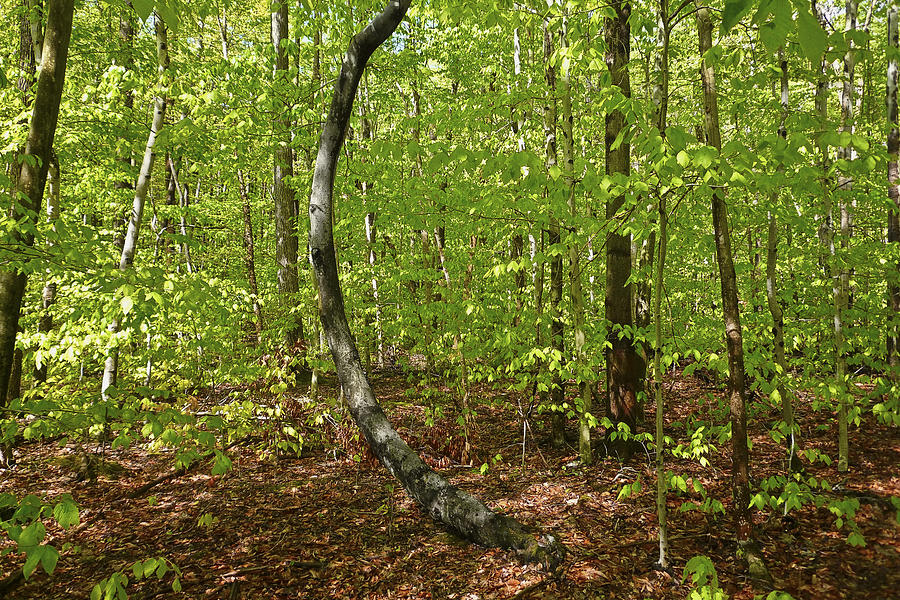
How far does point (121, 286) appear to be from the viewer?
2848 mm

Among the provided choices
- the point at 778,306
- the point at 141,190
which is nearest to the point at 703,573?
the point at 778,306

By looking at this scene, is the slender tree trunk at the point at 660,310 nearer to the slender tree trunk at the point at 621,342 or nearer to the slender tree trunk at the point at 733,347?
the slender tree trunk at the point at 733,347

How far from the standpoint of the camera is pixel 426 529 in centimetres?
435

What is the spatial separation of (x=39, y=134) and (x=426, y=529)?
4.77 metres

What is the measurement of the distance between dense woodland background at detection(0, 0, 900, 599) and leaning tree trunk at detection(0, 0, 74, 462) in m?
0.03

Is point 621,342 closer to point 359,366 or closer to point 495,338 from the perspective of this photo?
point 495,338

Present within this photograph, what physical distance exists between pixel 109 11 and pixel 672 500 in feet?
37.1

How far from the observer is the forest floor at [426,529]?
3449 mm

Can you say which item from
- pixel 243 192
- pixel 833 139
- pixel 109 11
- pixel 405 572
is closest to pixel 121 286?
pixel 405 572

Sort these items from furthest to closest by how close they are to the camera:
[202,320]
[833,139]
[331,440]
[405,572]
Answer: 1. [202,320]
2. [331,440]
3. [405,572]
4. [833,139]

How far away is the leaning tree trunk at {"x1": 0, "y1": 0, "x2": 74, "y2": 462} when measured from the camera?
3492 millimetres

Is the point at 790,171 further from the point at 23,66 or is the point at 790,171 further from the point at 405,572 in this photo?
the point at 23,66

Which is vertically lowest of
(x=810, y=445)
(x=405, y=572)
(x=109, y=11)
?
(x=405, y=572)

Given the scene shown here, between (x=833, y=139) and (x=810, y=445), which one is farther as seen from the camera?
(x=810, y=445)
